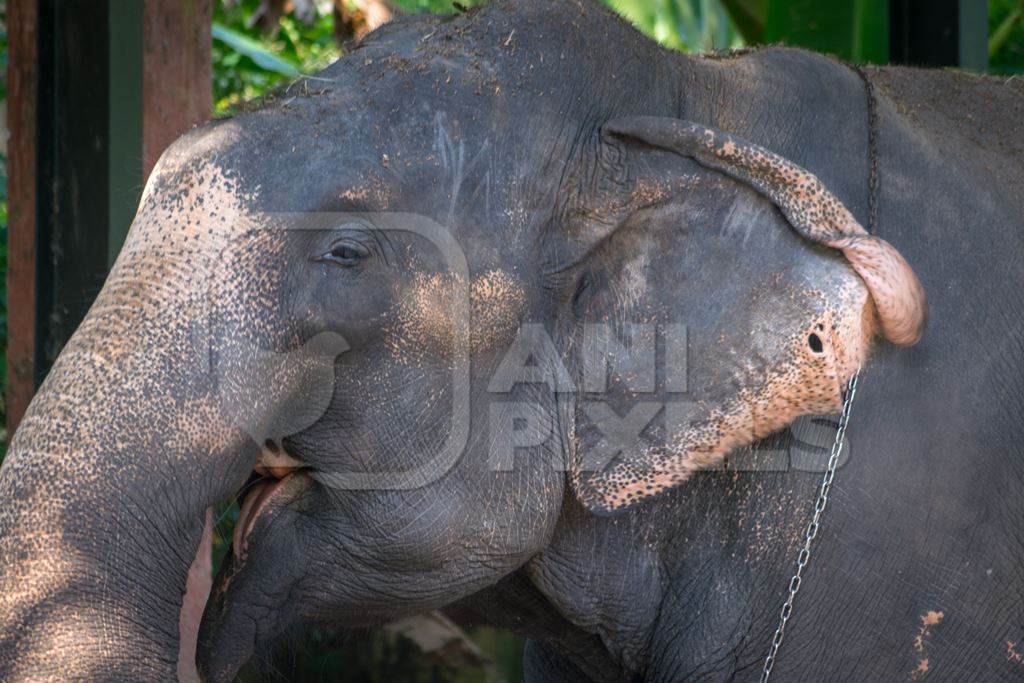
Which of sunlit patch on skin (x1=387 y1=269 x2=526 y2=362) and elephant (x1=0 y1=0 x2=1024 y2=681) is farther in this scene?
sunlit patch on skin (x1=387 y1=269 x2=526 y2=362)

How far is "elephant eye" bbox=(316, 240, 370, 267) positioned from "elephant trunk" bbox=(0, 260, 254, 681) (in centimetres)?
22

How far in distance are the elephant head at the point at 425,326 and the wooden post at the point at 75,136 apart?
1.27 metres

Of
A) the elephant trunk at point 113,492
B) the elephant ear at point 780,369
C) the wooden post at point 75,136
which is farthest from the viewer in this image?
the wooden post at point 75,136

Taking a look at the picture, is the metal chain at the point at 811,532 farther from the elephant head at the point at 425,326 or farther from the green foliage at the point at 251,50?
the green foliage at the point at 251,50

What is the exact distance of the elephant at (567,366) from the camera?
72.2 inches

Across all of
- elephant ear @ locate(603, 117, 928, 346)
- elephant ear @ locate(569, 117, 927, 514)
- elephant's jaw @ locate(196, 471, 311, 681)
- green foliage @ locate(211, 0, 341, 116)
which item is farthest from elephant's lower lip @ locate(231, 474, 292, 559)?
green foliage @ locate(211, 0, 341, 116)

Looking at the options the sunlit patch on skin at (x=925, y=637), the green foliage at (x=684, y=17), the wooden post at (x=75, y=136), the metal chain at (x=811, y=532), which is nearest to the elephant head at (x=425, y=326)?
the metal chain at (x=811, y=532)

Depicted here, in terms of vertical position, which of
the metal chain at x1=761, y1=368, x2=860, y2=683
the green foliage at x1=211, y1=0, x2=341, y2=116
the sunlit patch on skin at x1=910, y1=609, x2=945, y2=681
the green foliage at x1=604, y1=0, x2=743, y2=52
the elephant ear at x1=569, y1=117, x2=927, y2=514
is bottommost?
the sunlit patch on skin at x1=910, y1=609, x2=945, y2=681

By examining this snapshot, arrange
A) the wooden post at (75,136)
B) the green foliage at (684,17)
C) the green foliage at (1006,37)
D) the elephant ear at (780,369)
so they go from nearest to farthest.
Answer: the elephant ear at (780,369)
the wooden post at (75,136)
the green foliage at (1006,37)
the green foliage at (684,17)

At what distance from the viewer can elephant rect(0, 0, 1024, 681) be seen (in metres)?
1.83

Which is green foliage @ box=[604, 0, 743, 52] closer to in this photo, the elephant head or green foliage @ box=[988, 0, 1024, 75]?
green foliage @ box=[988, 0, 1024, 75]

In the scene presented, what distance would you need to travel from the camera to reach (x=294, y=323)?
1879mm

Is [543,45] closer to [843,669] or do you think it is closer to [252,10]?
[843,669]

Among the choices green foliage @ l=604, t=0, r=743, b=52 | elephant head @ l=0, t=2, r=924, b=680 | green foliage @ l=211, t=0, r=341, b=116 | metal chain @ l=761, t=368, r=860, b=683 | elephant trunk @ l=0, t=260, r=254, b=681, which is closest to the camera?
elephant trunk @ l=0, t=260, r=254, b=681
